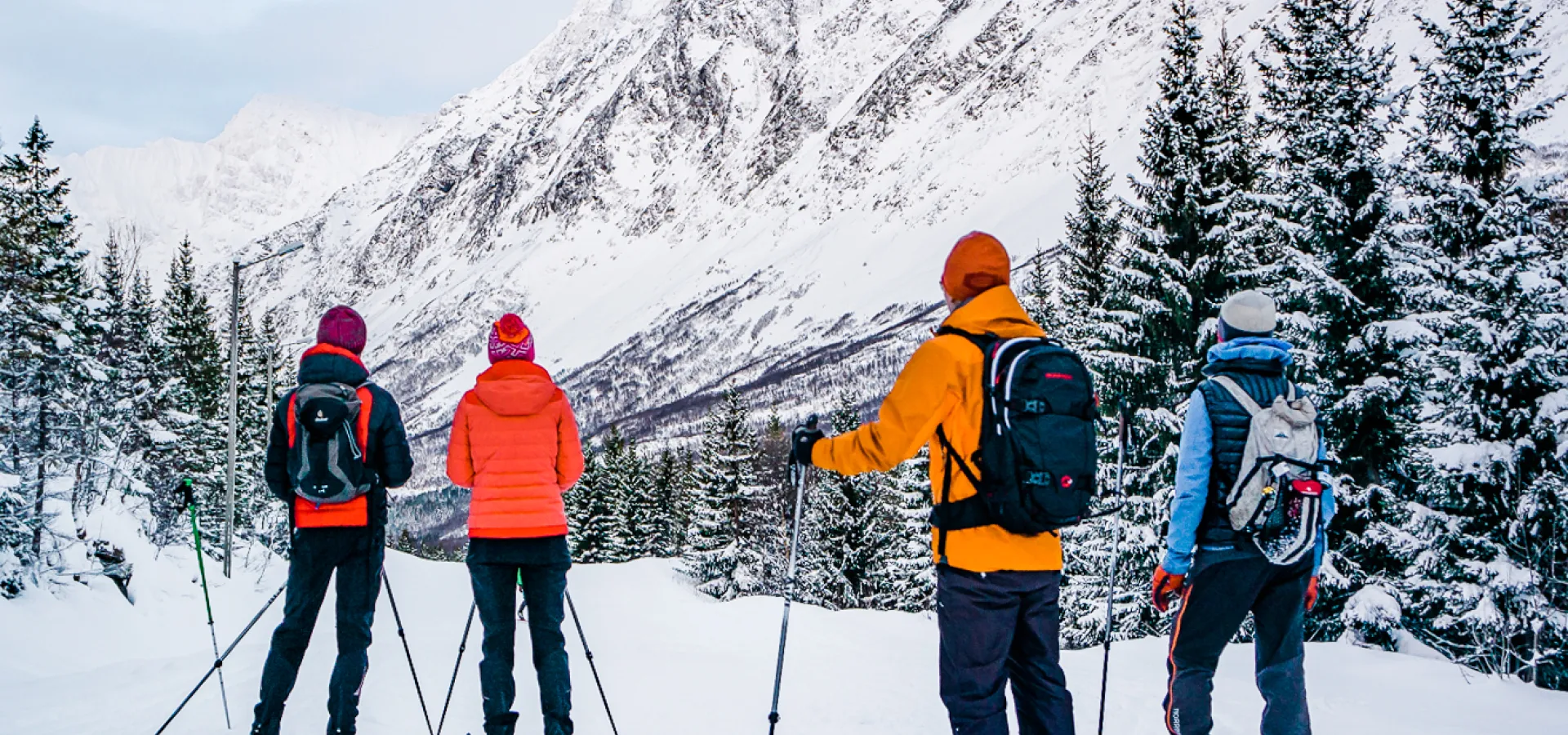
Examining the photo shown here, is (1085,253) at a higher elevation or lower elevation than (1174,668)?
higher

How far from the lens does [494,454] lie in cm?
496

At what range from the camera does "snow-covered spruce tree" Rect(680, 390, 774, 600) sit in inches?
1330

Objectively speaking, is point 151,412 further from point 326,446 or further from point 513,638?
point 513,638

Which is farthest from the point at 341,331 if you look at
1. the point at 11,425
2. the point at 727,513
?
the point at 727,513

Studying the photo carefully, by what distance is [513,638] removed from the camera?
502 cm

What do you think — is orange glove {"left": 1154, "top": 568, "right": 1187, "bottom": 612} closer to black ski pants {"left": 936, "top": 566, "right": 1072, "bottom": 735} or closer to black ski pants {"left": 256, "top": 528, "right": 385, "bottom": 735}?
black ski pants {"left": 936, "top": 566, "right": 1072, "bottom": 735}

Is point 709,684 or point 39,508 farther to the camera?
point 39,508

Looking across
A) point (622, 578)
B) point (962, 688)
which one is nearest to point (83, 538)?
point (622, 578)

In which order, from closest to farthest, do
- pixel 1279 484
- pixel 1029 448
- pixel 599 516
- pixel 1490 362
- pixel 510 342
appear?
pixel 1029 448 < pixel 1279 484 < pixel 510 342 < pixel 1490 362 < pixel 599 516

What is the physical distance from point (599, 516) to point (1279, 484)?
40342mm

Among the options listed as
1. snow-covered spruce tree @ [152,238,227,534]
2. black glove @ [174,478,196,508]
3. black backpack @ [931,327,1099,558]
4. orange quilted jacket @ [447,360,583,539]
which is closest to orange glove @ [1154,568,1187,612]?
black backpack @ [931,327,1099,558]

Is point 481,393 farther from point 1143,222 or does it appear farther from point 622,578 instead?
point 622,578

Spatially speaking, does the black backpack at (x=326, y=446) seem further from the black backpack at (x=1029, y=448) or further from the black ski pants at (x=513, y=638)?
the black backpack at (x=1029, y=448)

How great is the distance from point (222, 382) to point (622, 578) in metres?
21.9
